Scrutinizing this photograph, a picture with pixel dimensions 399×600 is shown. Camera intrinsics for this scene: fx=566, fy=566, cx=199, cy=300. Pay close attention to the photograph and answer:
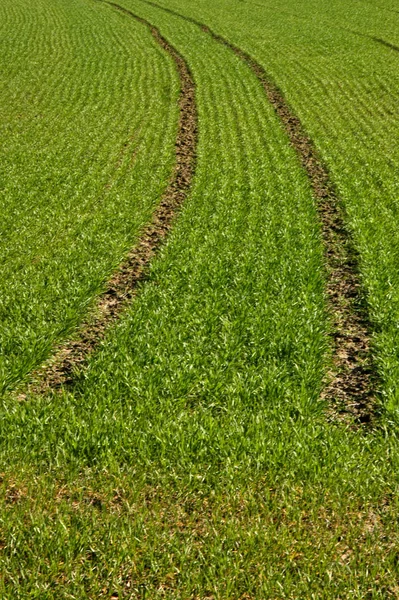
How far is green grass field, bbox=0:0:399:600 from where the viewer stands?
5.14m

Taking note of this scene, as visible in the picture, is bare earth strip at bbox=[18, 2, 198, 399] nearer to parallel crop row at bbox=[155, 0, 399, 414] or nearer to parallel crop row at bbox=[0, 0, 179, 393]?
parallel crop row at bbox=[0, 0, 179, 393]

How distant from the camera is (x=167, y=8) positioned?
56.2 metres

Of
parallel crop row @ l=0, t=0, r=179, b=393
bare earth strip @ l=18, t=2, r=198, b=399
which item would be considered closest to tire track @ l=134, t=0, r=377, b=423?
bare earth strip @ l=18, t=2, r=198, b=399

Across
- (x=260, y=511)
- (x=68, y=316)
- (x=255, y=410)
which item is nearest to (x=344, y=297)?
(x=255, y=410)

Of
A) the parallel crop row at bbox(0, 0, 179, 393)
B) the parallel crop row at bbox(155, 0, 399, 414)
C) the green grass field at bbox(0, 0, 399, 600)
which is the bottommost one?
the parallel crop row at bbox(0, 0, 179, 393)

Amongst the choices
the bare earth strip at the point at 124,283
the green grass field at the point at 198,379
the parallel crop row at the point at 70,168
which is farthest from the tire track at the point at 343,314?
the parallel crop row at the point at 70,168

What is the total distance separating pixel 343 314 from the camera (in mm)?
10445

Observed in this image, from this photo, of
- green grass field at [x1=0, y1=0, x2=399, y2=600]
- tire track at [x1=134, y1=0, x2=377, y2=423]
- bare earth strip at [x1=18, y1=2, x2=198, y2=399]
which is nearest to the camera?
green grass field at [x1=0, y1=0, x2=399, y2=600]

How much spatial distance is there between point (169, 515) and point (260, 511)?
917mm

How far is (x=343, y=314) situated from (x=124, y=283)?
451cm

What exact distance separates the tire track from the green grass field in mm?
181

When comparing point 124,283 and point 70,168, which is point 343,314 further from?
point 70,168

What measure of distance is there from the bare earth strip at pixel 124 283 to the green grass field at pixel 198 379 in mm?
227

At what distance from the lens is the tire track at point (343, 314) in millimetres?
7910
